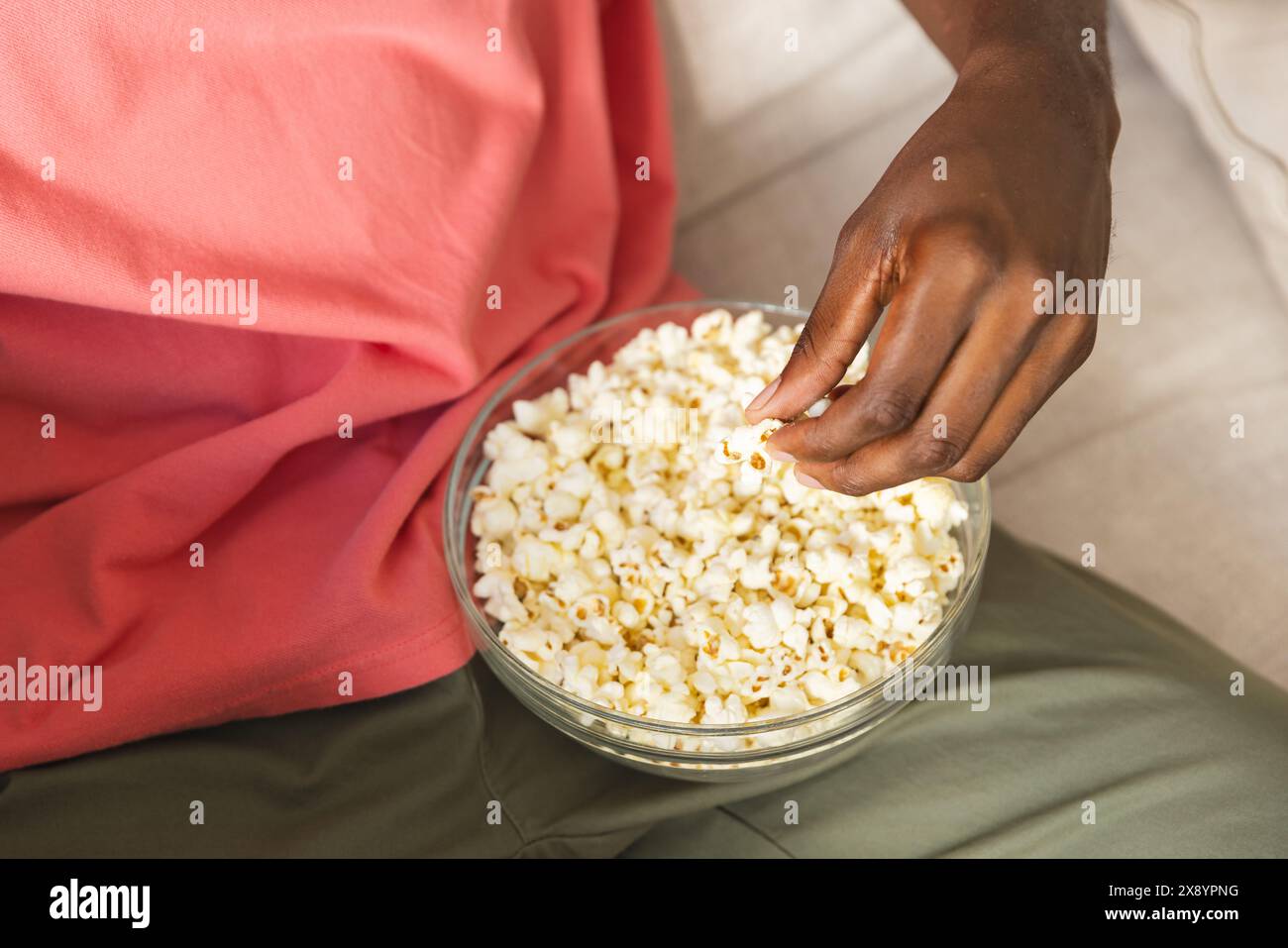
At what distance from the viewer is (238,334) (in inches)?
29.8

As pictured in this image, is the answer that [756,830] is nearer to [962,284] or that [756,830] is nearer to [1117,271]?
[962,284]

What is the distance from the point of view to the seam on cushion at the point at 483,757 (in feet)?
2.28

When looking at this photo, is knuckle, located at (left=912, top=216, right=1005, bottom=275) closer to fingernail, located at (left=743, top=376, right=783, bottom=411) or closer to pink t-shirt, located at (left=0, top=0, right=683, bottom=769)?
fingernail, located at (left=743, top=376, right=783, bottom=411)

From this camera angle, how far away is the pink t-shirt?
65cm

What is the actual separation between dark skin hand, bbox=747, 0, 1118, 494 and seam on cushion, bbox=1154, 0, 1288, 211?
0.49 m

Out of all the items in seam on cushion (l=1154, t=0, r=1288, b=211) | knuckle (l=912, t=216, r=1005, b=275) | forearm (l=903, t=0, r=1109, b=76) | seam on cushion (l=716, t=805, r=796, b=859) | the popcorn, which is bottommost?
seam on cushion (l=716, t=805, r=796, b=859)

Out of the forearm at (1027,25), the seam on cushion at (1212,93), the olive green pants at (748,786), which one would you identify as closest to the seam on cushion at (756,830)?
the olive green pants at (748,786)

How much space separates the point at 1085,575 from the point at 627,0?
0.62 meters

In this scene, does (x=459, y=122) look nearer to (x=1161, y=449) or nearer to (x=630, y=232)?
(x=630, y=232)

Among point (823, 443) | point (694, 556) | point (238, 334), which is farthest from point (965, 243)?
point (238, 334)

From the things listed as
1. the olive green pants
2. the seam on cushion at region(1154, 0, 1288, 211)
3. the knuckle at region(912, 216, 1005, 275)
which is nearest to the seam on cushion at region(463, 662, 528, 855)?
the olive green pants

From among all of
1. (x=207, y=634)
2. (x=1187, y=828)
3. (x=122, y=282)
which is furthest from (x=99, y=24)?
(x=1187, y=828)

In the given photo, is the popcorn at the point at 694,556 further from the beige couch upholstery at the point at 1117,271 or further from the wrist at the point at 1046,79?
the beige couch upholstery at the point at 1117,271

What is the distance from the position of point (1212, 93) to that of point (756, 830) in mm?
816
